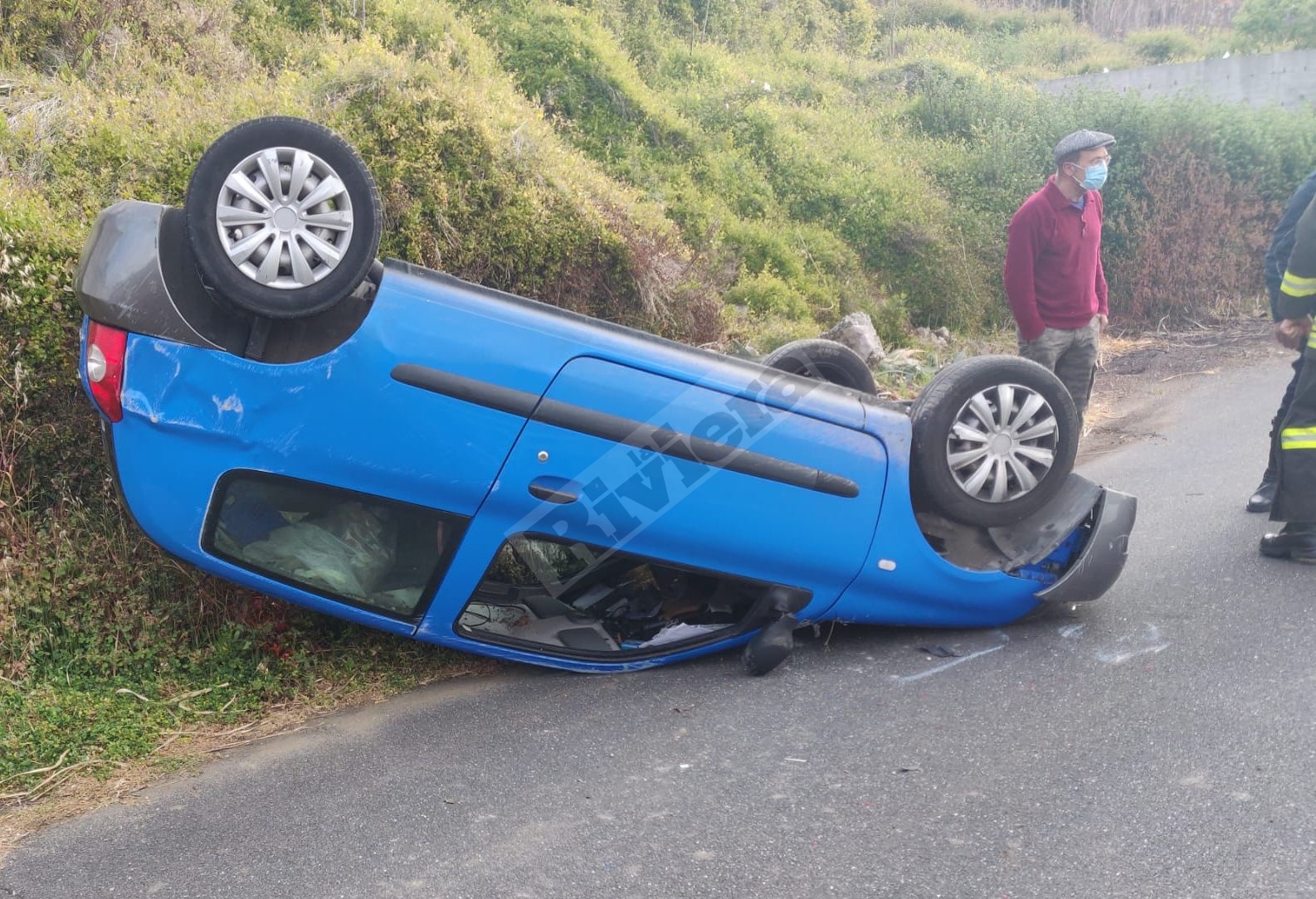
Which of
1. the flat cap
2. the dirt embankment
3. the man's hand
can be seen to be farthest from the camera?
the dirt embankment

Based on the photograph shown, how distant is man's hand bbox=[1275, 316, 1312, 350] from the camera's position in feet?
16.7

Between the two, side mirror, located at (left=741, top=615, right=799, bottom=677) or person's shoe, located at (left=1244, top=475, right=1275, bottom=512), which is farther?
person's shoe, located at (left=1244, top=475, right=1275, bottom=512)

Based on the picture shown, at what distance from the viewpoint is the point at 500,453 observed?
3461 millimetres

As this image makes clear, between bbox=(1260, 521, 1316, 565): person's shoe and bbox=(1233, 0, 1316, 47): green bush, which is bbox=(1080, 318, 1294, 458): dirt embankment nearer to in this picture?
bbox=(1260, 521, 1316, 565): person's shoe

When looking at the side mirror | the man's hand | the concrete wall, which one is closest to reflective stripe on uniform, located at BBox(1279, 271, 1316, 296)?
the man's hand

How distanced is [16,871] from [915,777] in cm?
248

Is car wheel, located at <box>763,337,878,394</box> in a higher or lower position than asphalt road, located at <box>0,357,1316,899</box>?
higher

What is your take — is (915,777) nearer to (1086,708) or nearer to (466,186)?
(1086,708)

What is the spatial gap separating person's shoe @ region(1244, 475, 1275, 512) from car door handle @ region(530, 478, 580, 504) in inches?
155

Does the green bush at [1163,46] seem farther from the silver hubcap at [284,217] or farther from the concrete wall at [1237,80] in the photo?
the silver hubcap at [284,217]

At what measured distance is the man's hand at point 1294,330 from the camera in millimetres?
5078

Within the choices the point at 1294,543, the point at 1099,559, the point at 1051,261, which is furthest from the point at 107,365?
the point at 1294,543

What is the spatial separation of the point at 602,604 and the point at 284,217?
190cm

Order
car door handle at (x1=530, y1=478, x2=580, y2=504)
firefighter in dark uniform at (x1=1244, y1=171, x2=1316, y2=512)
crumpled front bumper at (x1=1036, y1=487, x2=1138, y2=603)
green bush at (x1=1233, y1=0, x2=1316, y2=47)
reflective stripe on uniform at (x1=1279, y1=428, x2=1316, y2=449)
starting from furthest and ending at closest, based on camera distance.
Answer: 1. green bush at (x1=1233, y1=0, x2=1316, y2=47)
2. firefighter in dark uniform at (x1=1244, y1=171, x2=1316, y2=512)
3. reflective stripe on uniform at (x1=1279, y1=428, x2=1316, y2=449)
4. crumpled front bumper at (x1=1036, y1=487, x2=1138, y2=603)
5. car door handle at (x1=530, y1=478, x2=580, y2=504)
